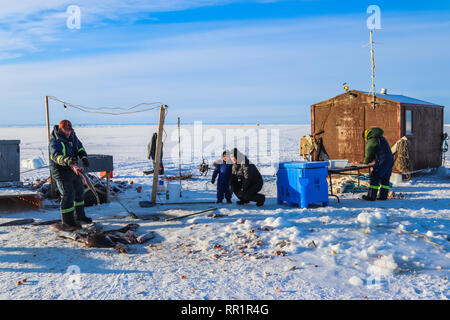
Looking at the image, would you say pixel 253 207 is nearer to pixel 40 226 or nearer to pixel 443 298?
pixel 40 226

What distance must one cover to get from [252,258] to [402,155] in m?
9.04

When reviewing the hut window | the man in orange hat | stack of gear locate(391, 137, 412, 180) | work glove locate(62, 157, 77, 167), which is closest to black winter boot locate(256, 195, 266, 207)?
the man in orange hat

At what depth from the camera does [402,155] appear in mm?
12492

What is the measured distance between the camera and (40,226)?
288 inches

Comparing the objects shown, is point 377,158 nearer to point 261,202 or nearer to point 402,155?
point 261,202

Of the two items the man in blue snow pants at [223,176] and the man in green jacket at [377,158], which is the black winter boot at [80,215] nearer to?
the man in blue snow pants at [223,176]

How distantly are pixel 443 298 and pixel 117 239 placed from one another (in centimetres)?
452

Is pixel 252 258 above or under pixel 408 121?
under

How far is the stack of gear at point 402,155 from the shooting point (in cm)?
1241

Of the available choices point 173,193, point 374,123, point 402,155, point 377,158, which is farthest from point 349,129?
point 173,193

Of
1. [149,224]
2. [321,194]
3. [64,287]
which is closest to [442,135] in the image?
[321,194]

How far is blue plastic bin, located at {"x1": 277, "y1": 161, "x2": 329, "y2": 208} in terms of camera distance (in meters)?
8.16

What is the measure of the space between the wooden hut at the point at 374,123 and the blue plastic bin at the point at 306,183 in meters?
5.72

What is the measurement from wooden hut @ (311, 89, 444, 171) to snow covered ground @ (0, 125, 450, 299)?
542cm
